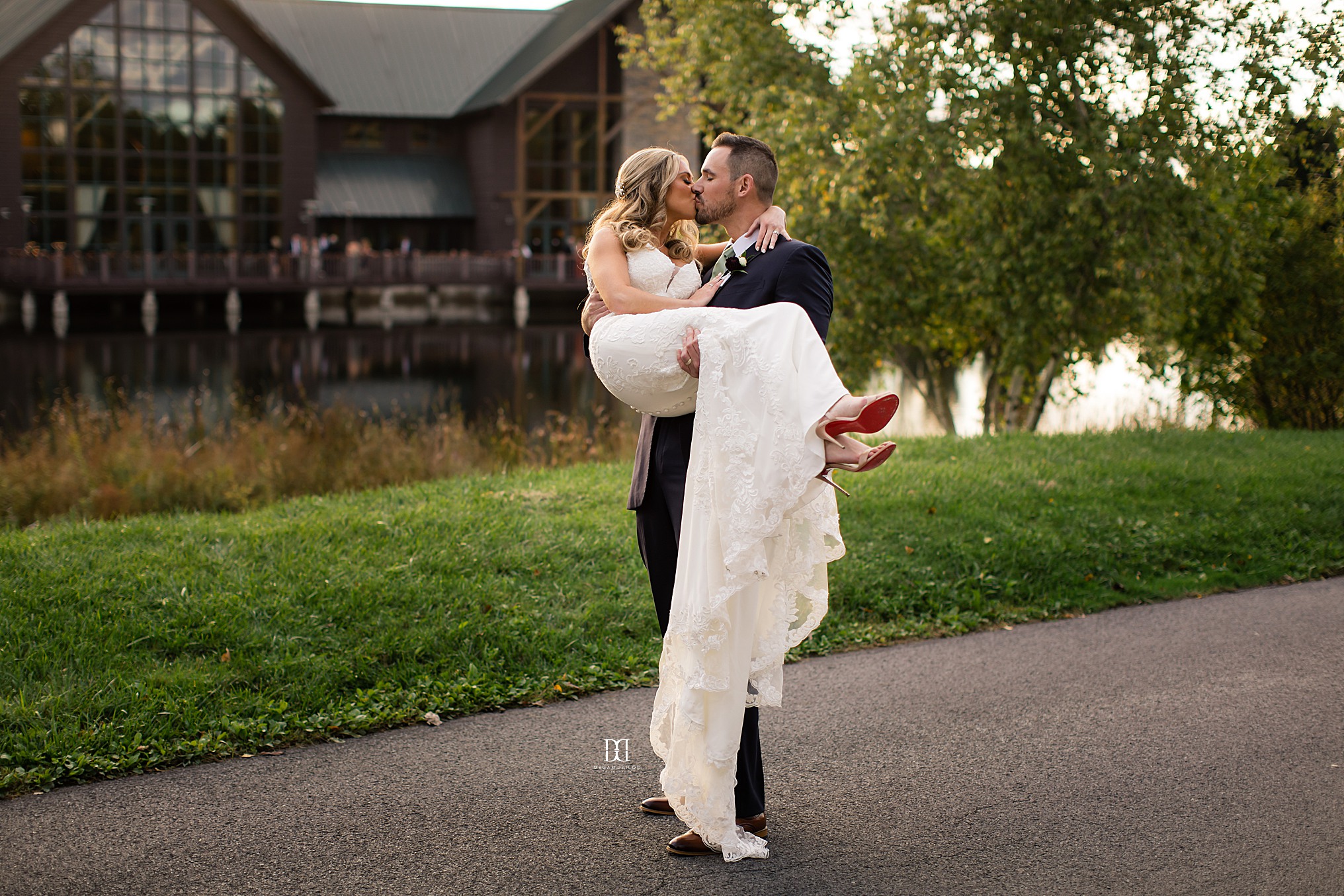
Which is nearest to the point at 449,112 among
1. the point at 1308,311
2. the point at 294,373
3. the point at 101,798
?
the point at 294,373

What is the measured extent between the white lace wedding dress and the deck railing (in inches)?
1291

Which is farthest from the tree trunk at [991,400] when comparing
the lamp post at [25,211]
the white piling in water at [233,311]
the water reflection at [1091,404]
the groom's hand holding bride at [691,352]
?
the lamp post at [25,211]

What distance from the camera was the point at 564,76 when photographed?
49.4 m

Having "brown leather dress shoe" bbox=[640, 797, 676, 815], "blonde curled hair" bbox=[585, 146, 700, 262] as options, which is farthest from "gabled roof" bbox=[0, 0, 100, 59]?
"brown leather dress shoe" bbox=[640, 797, 676, 815]

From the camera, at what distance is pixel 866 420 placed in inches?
144

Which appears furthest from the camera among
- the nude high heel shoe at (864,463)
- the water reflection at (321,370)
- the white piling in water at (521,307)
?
the white piling in water at (521,307)

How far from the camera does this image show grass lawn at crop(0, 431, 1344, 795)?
17.2ft

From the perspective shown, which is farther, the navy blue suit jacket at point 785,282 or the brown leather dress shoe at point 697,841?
the brown leather dress shoe at point 697,841

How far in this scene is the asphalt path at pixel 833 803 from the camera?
3887mm

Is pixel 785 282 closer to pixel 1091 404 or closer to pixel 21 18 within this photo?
pixel 1091 404

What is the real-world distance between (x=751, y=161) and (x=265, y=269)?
138 feet

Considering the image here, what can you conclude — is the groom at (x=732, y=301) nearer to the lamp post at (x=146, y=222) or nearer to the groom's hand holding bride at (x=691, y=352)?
the groom's hand holding bride at (x=691, y=352)

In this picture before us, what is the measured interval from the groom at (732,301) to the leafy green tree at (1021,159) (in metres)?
10.0

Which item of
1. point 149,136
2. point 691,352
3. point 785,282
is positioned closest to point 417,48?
point 149,136
